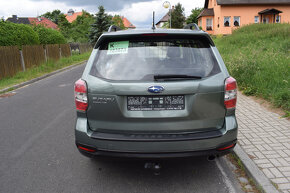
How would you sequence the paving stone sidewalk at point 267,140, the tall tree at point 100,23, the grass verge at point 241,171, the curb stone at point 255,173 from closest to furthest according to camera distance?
the curb stone at point 255,173, the grass verge at point 241,171, the paving stone sidewalk at point 267,140, the tall tree at point 100,23

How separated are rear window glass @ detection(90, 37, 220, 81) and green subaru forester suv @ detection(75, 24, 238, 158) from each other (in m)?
0.01

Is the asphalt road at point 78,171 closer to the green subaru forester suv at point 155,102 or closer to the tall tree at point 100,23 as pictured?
the green subaru forester suv at point 155,102

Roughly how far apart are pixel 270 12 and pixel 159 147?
43859 mm

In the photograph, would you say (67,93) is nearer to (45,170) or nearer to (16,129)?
(16,129)

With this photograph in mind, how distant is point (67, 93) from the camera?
9.30m

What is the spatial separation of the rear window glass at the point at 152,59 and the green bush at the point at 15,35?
1346 cm

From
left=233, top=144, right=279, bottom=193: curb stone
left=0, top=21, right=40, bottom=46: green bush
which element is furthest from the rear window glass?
left=0, top=21, right=40, bottom=46: green bush

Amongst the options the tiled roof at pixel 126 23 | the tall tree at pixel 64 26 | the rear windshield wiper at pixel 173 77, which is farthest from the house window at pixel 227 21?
the tiled roof at pixel 126 23

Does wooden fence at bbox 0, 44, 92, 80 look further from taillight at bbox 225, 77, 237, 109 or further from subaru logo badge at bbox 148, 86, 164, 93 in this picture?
taillight at bbox 225, 77, 237, 109

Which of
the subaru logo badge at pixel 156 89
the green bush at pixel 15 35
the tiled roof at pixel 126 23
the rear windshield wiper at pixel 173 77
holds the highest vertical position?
the tiled roof at pixel 126 23

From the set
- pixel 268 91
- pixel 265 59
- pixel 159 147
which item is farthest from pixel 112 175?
pixel 265 59

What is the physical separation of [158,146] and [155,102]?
0.45 metres

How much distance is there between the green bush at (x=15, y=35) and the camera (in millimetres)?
14320

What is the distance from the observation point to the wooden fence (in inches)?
529
